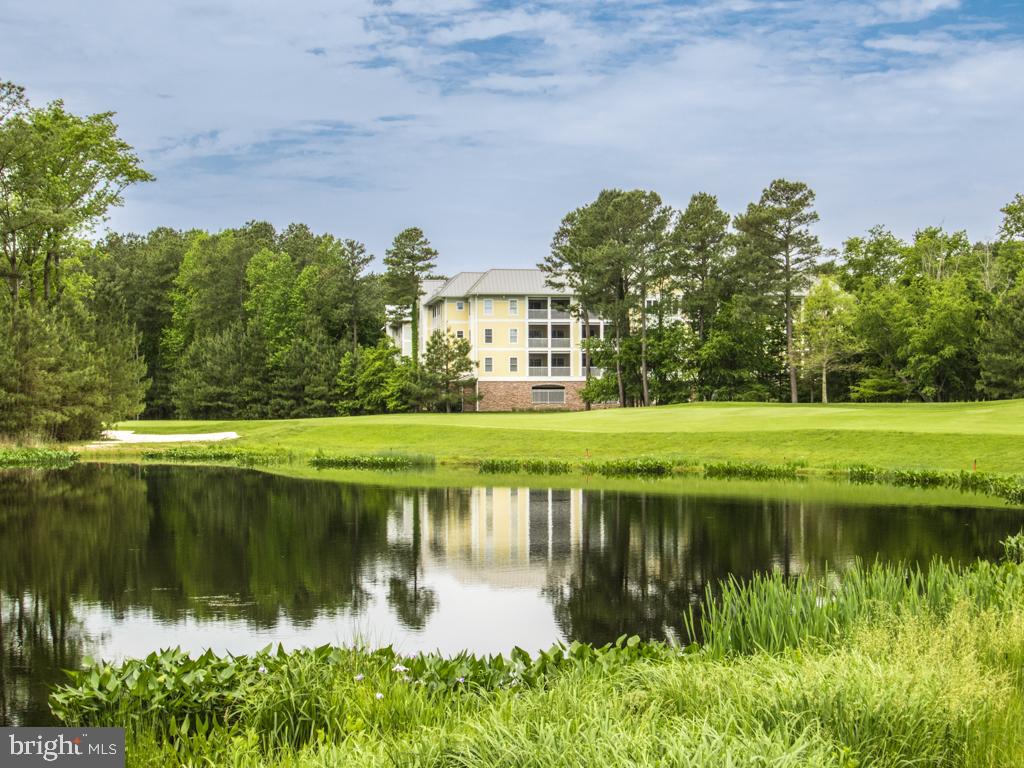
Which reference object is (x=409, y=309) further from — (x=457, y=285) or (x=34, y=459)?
(x=34, y=459)

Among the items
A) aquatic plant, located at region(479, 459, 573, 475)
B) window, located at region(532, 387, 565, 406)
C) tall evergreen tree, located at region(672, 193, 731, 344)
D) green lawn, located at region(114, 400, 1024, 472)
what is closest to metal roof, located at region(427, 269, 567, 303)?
window, located at region(532, 387, 565, 406)

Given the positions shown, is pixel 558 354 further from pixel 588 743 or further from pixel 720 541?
pixel 588 743

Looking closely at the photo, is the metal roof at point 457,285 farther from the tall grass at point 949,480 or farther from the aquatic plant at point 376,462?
the tall grass at point 949,480

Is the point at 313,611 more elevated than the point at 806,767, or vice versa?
the point at 806,767

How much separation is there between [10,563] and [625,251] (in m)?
51.9

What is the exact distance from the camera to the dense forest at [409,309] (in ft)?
138

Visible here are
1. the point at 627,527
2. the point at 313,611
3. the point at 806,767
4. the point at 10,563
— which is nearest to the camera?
the point at 806,767

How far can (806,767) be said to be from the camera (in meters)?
4.86

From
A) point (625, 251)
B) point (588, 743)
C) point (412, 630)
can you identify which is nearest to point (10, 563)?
point (412, 630)

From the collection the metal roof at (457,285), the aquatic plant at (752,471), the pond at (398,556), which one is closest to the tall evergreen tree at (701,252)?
the metal roof at (457,285)

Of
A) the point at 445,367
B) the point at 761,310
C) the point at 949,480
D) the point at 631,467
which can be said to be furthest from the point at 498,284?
the point at 949,480

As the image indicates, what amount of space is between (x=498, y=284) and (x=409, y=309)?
989 centimetres

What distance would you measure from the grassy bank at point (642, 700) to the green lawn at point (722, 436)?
22.2 meters

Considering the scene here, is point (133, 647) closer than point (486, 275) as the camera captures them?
Yes
